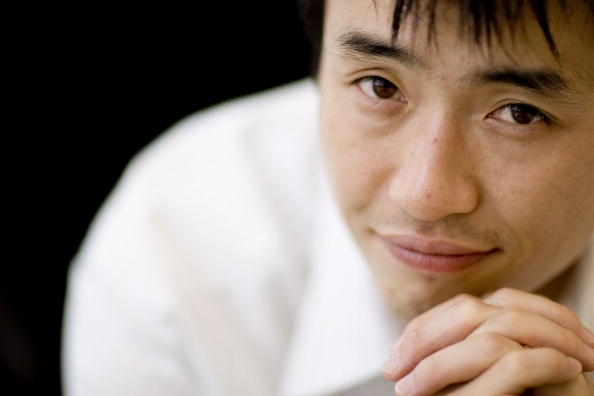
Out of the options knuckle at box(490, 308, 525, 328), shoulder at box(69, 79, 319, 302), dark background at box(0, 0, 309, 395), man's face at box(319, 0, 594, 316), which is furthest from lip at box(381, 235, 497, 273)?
dark background at box(0, 0, 309, 395)

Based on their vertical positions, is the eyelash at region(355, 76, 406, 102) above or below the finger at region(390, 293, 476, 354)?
above

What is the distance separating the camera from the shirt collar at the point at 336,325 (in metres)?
1.17

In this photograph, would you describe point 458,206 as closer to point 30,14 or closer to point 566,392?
point 566,392

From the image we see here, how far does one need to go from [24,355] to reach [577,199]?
104cm

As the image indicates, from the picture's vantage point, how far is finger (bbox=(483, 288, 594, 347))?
Answer: 0.79m

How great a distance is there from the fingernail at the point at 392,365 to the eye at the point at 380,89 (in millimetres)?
262

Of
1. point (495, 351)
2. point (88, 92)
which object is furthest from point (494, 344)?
point (88, 92)

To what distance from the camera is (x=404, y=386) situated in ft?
2.62

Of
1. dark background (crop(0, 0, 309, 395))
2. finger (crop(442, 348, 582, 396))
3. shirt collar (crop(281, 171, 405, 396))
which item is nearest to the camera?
finger (crop(442, 348, 582, 396))

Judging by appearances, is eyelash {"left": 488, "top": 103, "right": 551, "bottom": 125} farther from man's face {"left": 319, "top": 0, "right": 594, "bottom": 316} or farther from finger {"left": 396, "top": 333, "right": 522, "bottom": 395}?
finger {"left": 396, "top": 333, "right": 522, "bottom": 395}

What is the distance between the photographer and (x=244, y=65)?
6.06 feet

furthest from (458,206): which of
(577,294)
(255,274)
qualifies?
(255,274)

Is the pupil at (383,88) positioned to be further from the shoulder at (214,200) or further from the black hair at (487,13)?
the shoulder at (214,200)

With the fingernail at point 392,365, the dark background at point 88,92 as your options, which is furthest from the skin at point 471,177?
the dark background at point 88,92
